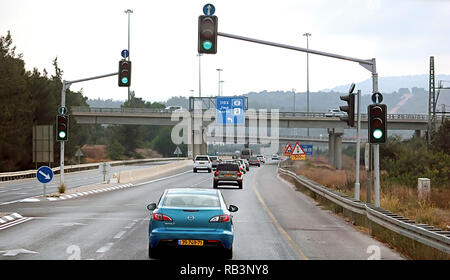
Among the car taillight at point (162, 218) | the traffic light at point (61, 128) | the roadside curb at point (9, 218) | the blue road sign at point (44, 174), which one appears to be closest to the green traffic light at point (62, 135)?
the traffic light at point (61, 128)

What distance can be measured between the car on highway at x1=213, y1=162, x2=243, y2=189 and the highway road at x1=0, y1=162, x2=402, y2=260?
13.6 meters

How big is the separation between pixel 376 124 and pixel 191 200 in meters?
8.83

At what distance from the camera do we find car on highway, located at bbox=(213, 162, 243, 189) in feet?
137

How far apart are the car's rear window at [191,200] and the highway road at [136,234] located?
41.8 inches

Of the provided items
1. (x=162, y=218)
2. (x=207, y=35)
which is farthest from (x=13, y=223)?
(x=162, y=218)

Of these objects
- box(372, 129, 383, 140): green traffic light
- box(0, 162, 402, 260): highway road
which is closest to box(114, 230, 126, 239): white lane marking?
box(0, 162, 402, 260): highway road

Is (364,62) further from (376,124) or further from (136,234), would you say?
(136,234)

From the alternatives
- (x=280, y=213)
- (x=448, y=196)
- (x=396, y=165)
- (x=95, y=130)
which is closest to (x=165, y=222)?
(x=280, y=213)

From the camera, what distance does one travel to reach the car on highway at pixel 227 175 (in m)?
41.9

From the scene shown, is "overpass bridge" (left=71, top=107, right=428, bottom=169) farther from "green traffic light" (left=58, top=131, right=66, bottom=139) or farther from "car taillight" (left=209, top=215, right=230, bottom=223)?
"car taillight" (left=209, top=215, right=230, bottom=223)

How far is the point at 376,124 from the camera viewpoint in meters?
20.1
